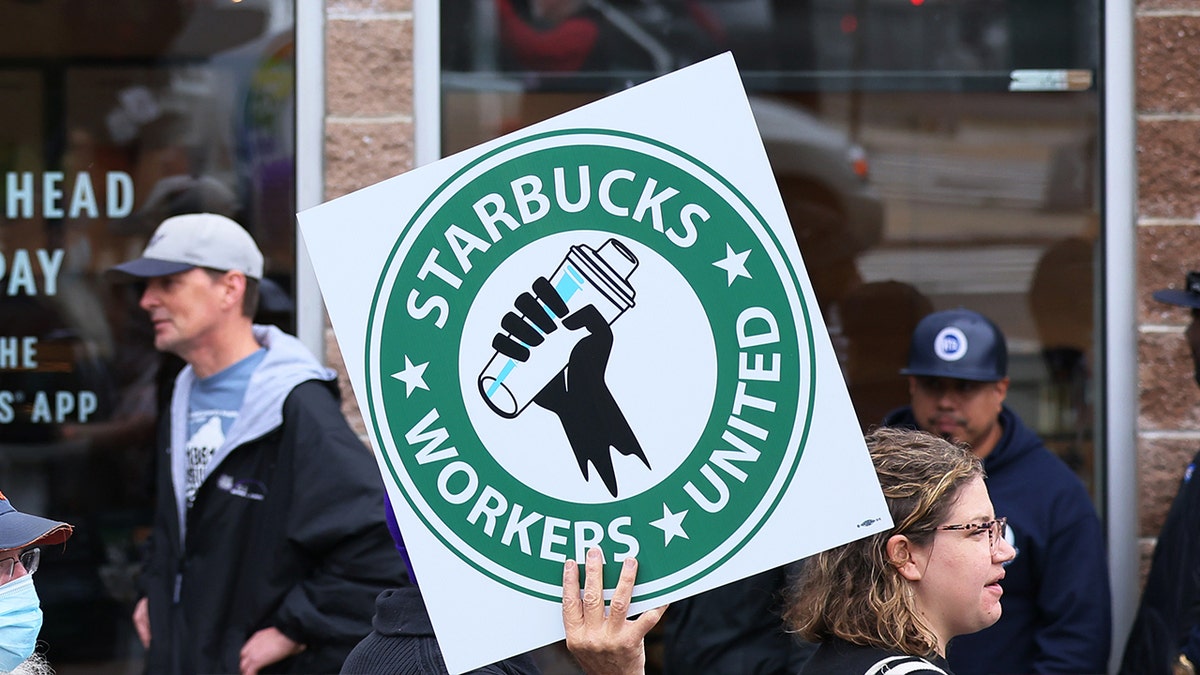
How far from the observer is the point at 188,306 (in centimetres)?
382

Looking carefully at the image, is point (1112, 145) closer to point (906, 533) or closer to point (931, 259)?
point (931, 259)

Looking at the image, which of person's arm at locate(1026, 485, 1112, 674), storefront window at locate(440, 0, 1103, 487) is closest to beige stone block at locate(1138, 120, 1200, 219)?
storefront window at locate(440, 0, 1103, 487)

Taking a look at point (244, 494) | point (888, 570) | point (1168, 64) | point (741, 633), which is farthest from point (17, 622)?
point (1168, 64)

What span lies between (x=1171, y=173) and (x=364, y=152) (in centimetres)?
246

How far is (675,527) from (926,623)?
1.60 feet

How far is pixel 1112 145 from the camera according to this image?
4387 mm

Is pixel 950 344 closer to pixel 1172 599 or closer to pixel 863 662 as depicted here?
pixel 1172 599

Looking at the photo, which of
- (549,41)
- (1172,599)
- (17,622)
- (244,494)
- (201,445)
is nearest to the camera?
(17,622)

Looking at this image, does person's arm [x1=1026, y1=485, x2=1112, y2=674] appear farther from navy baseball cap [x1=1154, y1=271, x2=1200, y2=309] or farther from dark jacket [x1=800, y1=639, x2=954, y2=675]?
dark jacket [x1=800, y1=639, x2=954, y2=675]

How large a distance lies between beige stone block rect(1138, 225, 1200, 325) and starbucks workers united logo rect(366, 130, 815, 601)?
2623 millimetres

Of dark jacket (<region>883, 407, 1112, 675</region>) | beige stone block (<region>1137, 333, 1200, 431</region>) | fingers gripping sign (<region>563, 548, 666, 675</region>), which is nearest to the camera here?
fingers gripping sign (<region>563, 548, 666, 675</region>)

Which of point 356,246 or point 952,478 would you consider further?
point 952,478

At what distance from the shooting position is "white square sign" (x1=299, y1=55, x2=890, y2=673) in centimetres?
203

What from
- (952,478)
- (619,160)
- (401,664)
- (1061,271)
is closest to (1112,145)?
(1061,271)
